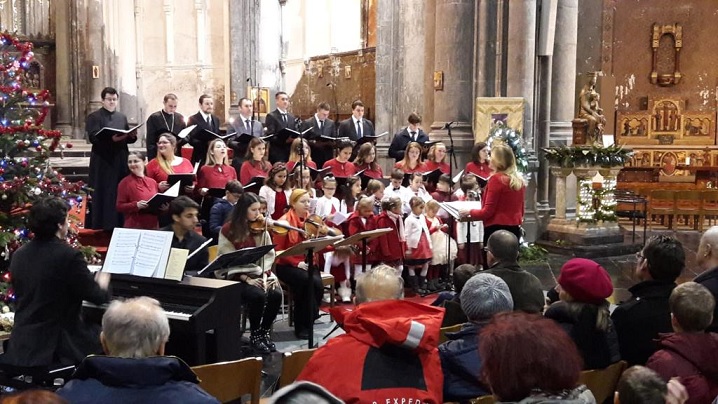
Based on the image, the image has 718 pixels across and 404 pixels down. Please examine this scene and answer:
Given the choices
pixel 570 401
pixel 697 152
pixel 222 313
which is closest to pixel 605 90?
pixel 697 152

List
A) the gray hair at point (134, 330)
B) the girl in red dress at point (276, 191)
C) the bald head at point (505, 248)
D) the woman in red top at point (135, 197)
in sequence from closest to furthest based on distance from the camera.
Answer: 1. the gray hair at point (134, 330)
2. the bald head at point (505, 248)
3. the woman in red top at point (135, 197)
4. the girl in red dress at point (276, 191)

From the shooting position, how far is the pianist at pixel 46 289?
4.27 m

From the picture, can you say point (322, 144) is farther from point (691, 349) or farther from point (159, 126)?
point (691, 349)

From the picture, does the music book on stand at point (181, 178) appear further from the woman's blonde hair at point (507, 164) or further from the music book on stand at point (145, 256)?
the woman's blonde hair at point (507, 164)

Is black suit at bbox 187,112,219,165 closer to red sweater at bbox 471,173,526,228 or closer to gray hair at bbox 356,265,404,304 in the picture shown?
red sweater at bbox 471,173,526,228

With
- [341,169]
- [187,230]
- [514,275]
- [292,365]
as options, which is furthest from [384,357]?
[341,169]

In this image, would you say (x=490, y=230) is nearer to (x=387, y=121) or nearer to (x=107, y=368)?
(x=107, y=368)

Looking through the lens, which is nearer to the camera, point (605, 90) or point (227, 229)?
point (227, 229)

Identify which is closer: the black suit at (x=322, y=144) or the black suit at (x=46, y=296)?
the black suit at (x=46, y=296)

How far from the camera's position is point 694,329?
3.26m

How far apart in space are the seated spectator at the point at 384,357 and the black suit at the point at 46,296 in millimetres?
1786

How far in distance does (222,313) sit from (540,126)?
8.02m

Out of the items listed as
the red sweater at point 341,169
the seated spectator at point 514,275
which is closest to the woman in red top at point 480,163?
the red sweater at point 341,169

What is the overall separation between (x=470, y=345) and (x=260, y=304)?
289cm
